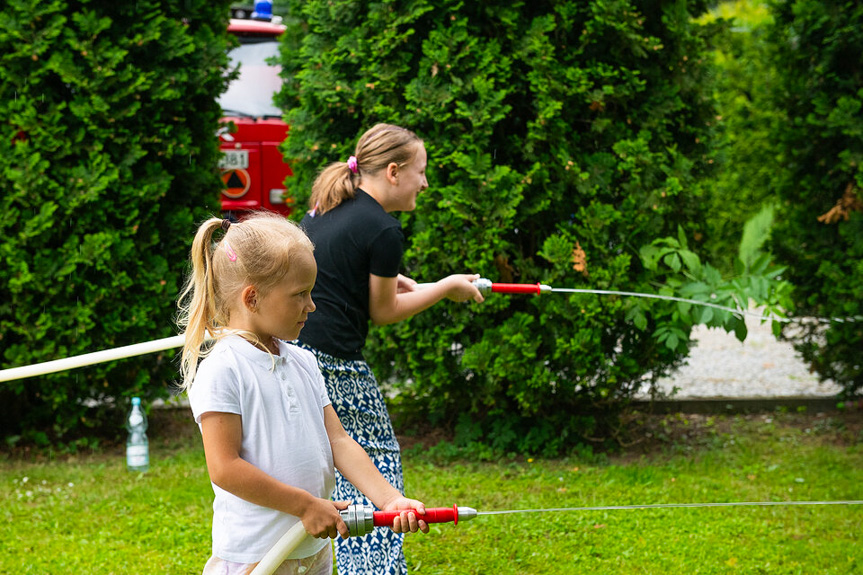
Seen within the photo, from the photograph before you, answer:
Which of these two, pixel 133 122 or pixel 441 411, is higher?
pixel 133 122

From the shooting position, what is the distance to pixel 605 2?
17.7ft

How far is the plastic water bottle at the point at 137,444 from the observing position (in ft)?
18.3

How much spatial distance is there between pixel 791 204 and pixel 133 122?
4.64 m

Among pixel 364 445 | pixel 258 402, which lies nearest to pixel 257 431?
pixel 258 402

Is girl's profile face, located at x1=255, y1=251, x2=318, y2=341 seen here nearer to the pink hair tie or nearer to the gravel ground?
the pink hair tie

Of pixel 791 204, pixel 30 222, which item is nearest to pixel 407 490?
pixel 30 222

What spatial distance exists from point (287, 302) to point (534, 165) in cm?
335

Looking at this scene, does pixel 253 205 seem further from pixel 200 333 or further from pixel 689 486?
pixel 200 333

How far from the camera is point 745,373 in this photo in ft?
29.3

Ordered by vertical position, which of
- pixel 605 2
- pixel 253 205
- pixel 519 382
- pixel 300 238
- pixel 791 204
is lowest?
pixel 519 382

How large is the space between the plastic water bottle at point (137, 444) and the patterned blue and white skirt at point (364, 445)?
2.47 m

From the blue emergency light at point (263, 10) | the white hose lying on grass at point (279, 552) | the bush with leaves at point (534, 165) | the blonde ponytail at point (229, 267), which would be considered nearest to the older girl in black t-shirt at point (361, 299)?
the blonde ponytail at point (229, 267)

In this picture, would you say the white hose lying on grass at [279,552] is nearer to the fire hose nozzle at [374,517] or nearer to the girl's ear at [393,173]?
the fire hose nozzle at [374,517]

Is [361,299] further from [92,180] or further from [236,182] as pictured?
[236,182]
